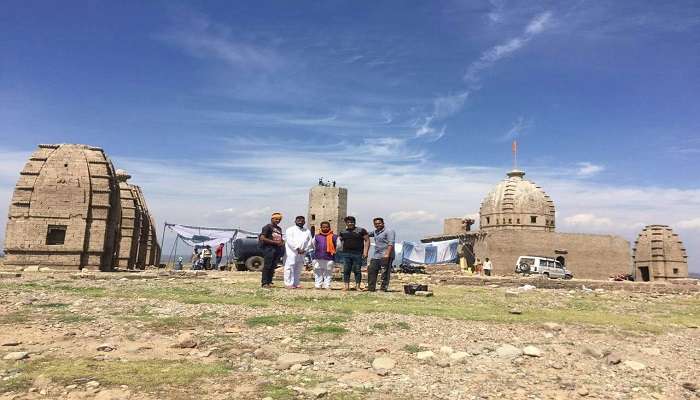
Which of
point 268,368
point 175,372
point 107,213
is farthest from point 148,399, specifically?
point 107,213

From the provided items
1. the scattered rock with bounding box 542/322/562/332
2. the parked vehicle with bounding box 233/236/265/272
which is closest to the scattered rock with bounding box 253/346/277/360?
the scattered rock with bounding box 542/322/562/332

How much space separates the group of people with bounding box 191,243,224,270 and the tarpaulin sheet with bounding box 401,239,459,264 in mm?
12887

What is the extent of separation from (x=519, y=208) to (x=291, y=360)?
40797mm

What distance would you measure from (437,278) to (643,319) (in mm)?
11828

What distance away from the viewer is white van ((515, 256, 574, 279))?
29.9 m

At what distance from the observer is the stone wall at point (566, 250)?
33.2 metres

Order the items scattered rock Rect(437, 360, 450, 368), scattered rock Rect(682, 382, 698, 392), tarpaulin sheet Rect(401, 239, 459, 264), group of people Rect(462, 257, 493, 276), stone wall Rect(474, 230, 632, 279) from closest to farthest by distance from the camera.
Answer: scattered rock Rect(682, 382, 698, 392) → scattered rock Rect(437, 360, 450, 368) → group of people Rect(462, 257, 493, 276) → stone wall Rect(474, 230, 632, 279) → tarpaulin sheet Rect(401, 239, 459, 264)

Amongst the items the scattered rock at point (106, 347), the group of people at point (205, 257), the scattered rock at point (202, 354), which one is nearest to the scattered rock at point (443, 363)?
the scattered rock at point (202, 354)

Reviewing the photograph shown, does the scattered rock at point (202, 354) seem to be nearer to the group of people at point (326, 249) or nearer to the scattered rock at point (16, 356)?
the scattered rock at point (16, 356)

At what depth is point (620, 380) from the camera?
4.53 metres

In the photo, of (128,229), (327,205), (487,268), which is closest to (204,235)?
(128,229)

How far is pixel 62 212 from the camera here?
18344 millimetres

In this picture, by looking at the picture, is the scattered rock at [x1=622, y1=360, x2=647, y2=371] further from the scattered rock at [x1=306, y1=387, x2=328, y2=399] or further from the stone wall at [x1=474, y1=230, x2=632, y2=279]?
the stone wall at [x1=474, y1=230, x2=632, y2=279]

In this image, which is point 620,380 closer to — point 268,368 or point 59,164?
point 268,368
